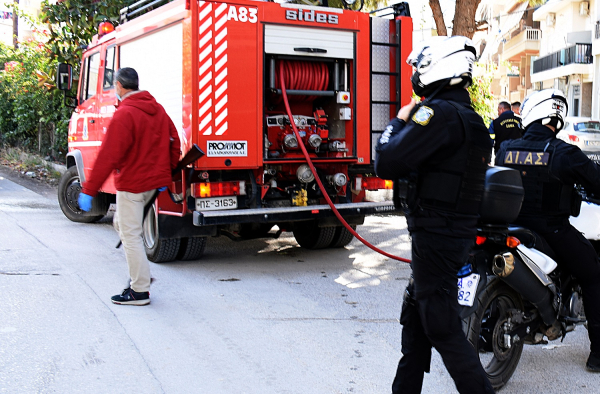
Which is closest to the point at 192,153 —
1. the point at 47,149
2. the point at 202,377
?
the point at 202,377

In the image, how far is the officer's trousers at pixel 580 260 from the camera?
3.90m

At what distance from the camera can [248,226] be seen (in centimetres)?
756

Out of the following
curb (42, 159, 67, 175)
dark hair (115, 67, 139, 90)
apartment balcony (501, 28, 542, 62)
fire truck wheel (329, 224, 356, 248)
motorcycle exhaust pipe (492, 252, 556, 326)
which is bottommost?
fire truck wheel (329, 224, 356, 248)

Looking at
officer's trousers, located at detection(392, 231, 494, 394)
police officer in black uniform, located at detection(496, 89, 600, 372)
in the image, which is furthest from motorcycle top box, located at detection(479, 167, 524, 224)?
police officer in black uniform, located at detection(496, 89, 600, 372)

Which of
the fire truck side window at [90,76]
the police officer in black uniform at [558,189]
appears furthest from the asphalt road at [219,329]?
the fire truck side window at [90,76]

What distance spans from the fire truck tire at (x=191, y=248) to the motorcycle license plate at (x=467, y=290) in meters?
Answer: 4.30

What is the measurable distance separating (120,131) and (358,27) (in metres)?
3.14

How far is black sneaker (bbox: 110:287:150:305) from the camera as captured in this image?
536 centimetres

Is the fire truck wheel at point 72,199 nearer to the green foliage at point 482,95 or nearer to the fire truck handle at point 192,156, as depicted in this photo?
the fire truck handle at point 192,156

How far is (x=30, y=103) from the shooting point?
19.3 m

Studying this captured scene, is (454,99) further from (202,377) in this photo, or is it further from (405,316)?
(202,377)

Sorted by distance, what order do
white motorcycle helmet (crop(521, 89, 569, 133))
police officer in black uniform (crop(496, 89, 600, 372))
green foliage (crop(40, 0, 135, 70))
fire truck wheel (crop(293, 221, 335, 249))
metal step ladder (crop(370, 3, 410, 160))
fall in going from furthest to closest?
→ green foliage (crop(40, 0, 135, 70))
fire truck wheel (crop(293, 221, 335, 249))
metal step ladder (crop(370, 3, 410, 160))
white motorcycle helmet (crop(521, 89, 569, 133))
police officer in black uniform (crop(496, 89, 600, 372))

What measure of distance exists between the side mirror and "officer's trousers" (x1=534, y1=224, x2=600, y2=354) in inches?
281

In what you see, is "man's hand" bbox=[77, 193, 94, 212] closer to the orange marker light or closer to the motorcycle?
the motorcycle
